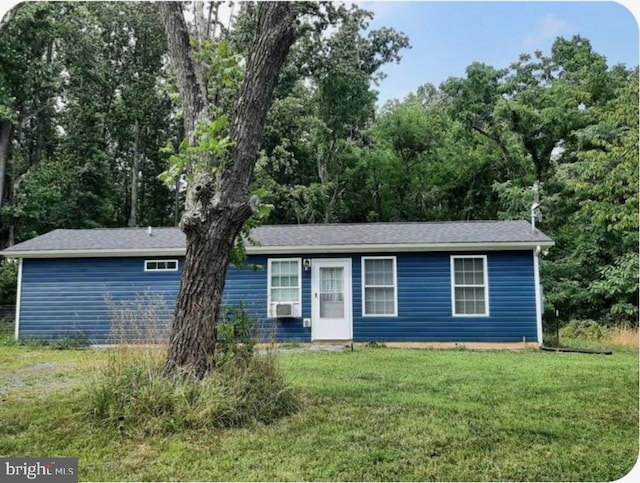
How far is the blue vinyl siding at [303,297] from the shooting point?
880cm

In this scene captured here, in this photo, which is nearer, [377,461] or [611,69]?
[377,461]

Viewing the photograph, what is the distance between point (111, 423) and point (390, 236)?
6.96 m

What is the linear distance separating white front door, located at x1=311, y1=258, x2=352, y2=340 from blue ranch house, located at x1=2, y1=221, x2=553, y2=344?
2cm

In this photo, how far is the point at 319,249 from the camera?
915 cm

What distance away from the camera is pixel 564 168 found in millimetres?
14133

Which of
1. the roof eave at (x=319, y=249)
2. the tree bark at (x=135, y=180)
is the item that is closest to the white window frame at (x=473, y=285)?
the roof eave at (x=319, y=249)

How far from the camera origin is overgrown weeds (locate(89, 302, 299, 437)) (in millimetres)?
3365

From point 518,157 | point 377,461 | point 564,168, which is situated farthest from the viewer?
point 518,157

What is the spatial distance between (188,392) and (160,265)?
657 cm

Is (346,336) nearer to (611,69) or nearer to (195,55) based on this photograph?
(195,55)

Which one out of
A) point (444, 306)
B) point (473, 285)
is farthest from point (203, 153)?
point (473, 285)

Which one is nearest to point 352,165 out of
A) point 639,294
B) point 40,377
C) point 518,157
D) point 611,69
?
point 518,157

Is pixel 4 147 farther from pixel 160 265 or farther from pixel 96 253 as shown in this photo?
pixel 160 265

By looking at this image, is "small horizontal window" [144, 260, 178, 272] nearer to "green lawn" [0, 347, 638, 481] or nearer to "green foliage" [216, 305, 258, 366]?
"green lawn" [0, 347, 638, 481]
